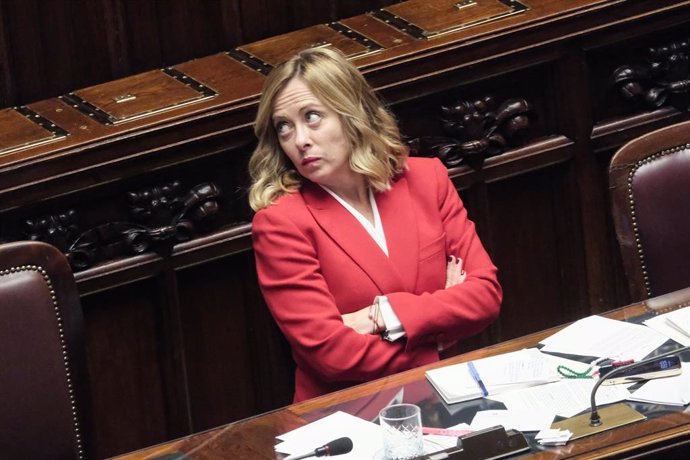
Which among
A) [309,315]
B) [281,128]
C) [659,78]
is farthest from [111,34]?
[659,78]

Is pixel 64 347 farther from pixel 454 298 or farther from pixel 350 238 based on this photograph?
pixel 454 298

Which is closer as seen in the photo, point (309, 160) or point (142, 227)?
point (309, 160)

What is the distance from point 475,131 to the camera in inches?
163

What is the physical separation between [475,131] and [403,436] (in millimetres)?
1721

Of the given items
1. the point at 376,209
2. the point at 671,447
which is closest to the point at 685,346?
the point at 671,447

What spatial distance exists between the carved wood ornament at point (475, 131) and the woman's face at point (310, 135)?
586mm

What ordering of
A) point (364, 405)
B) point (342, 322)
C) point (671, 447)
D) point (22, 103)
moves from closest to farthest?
1. point (671, 447)
2. point (364, 405)
3. point (342, 322)
4. point (22, 103)

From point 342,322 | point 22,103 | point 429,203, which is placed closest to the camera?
point 342,322

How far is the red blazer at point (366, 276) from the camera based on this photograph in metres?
3.37

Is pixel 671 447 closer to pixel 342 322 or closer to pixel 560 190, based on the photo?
pixel 342 322

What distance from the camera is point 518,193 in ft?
14.0

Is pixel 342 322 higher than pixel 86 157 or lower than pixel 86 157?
lower

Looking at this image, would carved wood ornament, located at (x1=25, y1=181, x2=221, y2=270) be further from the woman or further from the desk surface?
the desk surface

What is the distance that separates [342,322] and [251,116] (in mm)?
758
